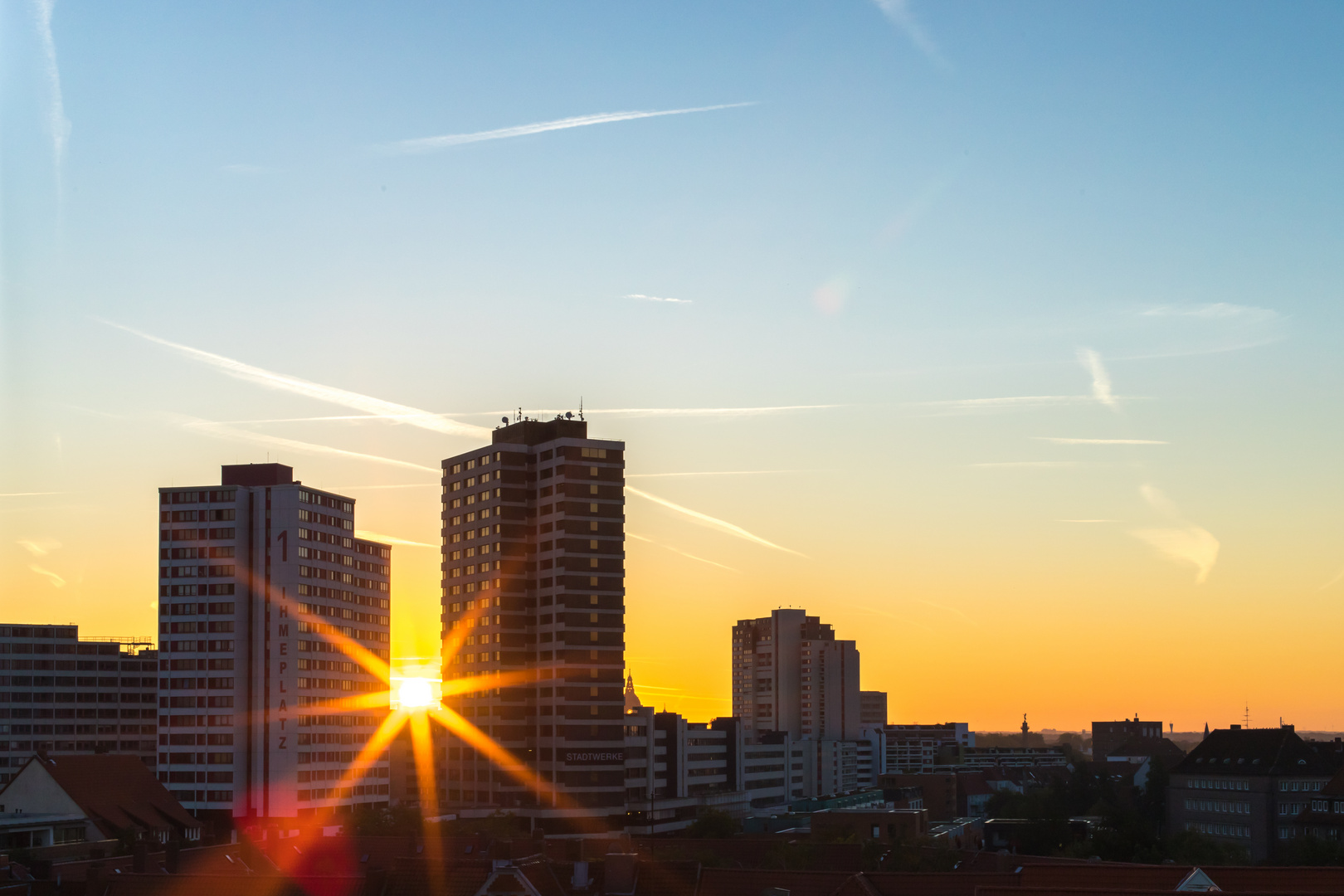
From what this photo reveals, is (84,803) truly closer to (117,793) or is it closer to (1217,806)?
(117,793)

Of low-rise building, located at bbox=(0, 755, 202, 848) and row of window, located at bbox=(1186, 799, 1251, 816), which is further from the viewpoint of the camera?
row of window, located at bbox=(1186, 799, 1251, 816)

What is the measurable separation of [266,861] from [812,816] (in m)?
110

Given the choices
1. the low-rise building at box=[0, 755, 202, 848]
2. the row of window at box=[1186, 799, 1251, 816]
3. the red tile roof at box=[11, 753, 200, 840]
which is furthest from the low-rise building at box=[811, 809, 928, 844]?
the low-rise building at box=[0, 755, 202, 848]

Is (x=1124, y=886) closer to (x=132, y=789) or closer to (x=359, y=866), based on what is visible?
(x=359, y=866)

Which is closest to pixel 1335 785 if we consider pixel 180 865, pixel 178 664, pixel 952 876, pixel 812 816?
pixel 812 816

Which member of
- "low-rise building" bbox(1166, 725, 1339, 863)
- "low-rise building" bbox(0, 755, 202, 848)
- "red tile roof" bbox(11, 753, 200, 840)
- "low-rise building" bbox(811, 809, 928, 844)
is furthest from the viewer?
"low-rise building" bbox(811, 809, 928, 844)

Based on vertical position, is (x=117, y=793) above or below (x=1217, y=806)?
above

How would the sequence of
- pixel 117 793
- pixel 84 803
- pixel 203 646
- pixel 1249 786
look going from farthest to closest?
pixel 203 646
pixel 1249 786
pixel 117 793
pixel 84 803

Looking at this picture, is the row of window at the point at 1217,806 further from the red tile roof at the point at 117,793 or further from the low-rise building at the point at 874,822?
the red tile roof at the point at 117,793

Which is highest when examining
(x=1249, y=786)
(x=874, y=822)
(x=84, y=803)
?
(x=84, y=803)

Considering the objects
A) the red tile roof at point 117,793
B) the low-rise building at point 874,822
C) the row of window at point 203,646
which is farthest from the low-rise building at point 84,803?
the low-rise building at point 874,822

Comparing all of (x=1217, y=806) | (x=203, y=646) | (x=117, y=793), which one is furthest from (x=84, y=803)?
(x=1217, y=806)

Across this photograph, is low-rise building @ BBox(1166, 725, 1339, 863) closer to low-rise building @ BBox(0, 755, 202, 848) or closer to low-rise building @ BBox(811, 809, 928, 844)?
low-rise building @ BBox(811, 809, 928, 844)

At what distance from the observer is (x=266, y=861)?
299 ft
